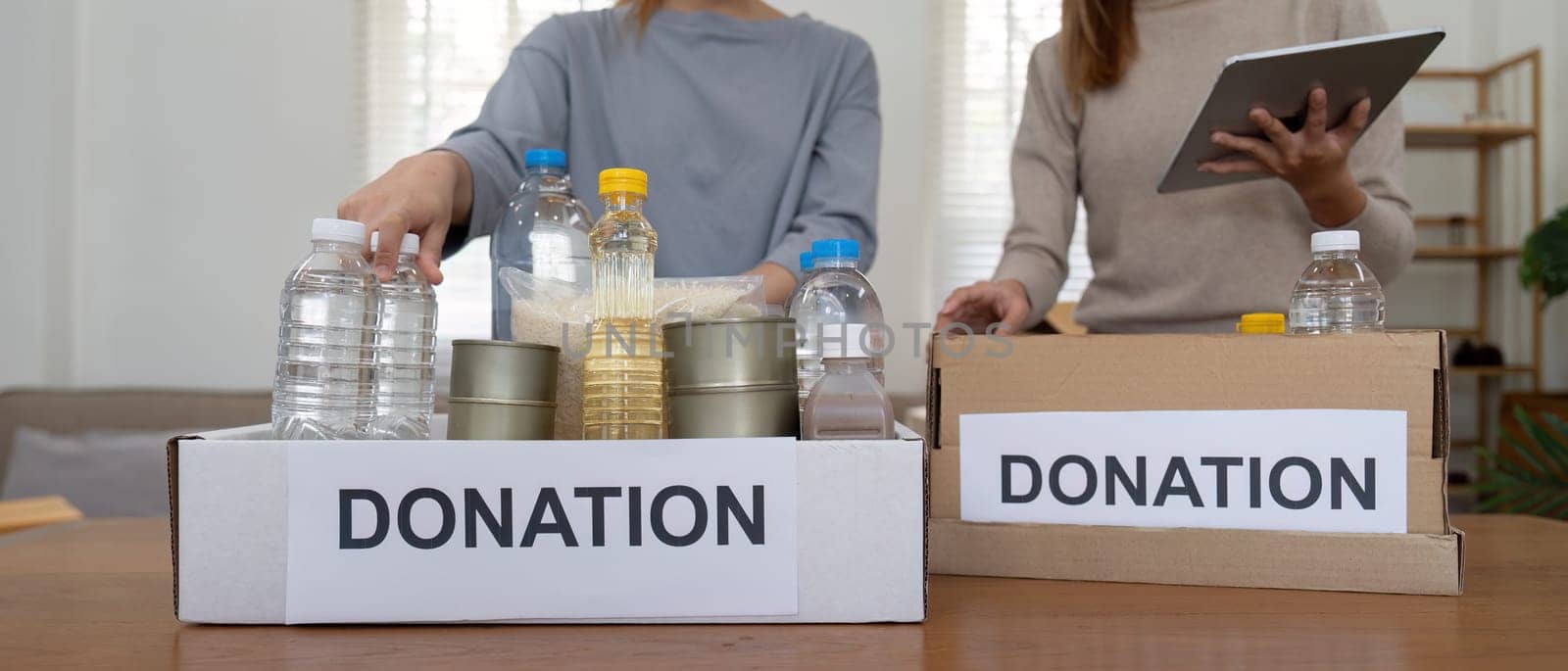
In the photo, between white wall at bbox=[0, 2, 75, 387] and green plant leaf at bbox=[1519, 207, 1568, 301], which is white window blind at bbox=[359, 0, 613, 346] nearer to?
white wall at bbox=[0, 2, 75, 387]

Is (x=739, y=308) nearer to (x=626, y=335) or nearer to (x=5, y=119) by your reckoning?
(x=626, y=335)

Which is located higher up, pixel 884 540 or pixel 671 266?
pixel 671 266

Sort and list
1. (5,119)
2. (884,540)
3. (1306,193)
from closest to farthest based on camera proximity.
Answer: (884,540), (1306,193), (5,119)

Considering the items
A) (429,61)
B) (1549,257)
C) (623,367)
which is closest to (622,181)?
(623,367)

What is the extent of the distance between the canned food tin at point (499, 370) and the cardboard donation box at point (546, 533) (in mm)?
33

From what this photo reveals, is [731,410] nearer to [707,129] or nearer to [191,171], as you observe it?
[707,129]

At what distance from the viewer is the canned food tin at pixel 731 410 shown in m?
0.65

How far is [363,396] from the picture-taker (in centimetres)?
80

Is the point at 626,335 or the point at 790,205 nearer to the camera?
the point at 626,335

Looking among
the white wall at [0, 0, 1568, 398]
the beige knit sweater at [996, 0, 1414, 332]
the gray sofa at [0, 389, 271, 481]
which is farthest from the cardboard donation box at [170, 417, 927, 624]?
the white wall at [0, 0, 1568, 398]

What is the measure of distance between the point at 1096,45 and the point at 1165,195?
0.71 feet

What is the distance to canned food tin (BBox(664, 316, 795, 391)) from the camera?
2.08 feet

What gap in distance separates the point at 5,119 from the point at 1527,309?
15.6ft

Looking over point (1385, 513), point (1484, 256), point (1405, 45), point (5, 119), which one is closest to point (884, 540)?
Result: point (1385, 513)
